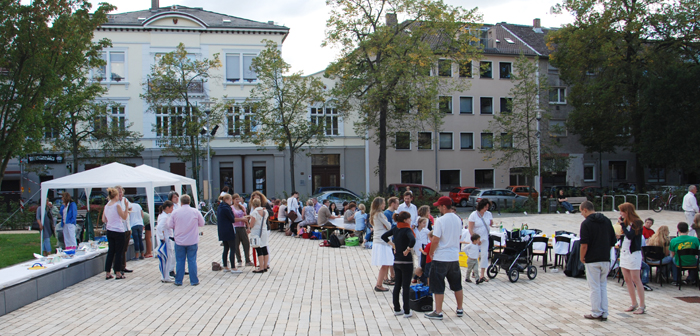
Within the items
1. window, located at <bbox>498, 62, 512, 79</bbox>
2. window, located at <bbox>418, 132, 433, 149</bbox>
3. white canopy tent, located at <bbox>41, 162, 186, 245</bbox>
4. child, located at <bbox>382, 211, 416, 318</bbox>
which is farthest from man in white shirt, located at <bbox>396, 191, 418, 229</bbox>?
window, located at <bbox>498, 62, 512, 79</bbox>

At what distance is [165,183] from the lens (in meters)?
14.5

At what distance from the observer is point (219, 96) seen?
3644cm

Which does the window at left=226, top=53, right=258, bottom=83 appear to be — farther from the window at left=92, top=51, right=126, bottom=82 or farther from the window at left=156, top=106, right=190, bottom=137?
the window at left=92, top=51, right=126, bottom=82

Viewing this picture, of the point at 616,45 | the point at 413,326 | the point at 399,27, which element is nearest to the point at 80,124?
the point at 399,27

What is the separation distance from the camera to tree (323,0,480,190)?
25.7 meters

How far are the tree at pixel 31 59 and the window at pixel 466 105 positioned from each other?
32.0m

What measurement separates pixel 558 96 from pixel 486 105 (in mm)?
6771

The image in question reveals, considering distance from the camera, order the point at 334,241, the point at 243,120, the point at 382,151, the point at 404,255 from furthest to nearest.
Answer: the point at 243,120
the point at 382,151
the point at 334,241
the point at 404,255

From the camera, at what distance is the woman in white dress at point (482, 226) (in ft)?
31.3

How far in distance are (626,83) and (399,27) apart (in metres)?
17.8

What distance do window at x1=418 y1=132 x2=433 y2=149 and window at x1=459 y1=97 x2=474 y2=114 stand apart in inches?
140

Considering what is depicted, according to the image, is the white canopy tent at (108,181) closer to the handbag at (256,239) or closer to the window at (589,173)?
the handbag at (256,239)

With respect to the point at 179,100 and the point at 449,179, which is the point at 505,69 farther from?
the point at 179,100

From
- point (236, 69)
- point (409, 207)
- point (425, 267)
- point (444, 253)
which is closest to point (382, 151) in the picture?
point (236, 69)
